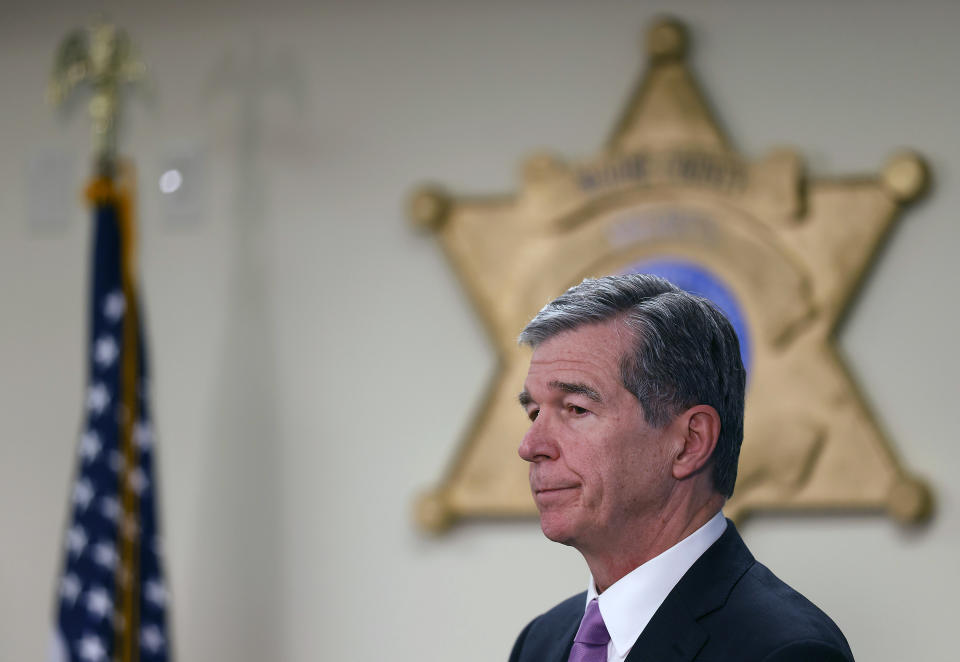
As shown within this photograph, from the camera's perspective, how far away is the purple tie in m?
1.68

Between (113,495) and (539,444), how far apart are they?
2.50 m

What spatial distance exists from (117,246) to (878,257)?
2374 mm

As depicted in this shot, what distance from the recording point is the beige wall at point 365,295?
3.72m

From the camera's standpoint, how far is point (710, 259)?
151 inches

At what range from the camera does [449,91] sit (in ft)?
13.8

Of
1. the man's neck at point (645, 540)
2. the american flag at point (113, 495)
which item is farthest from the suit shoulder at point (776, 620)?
the american flag at point (113, 495)

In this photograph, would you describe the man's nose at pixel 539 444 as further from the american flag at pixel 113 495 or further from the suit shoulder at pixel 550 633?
the american flag at pixel 113 495

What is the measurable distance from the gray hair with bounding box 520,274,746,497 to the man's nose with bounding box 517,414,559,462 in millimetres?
126

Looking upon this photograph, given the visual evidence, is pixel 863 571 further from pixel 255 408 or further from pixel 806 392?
pixel 255 408

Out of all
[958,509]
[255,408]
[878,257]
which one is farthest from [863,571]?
[255,408]

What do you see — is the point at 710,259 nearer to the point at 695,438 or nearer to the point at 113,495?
the point at 113,495

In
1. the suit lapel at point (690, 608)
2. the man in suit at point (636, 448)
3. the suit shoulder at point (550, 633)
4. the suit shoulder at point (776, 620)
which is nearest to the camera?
the suit shoulder at point (776, 620)

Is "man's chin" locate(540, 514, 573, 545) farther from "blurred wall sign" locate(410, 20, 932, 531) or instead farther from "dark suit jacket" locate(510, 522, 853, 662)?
"blurred wall sign" locate(410, 20, 932, 531)

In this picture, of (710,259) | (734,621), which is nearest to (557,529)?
(734,621)
